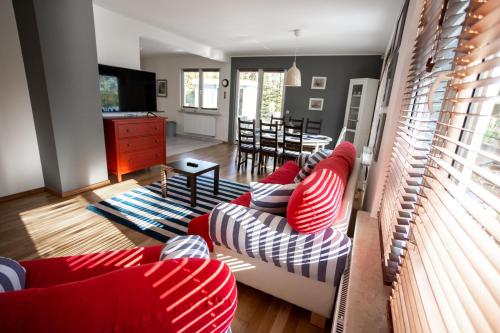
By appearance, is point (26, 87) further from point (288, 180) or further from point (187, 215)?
point (288, 180)

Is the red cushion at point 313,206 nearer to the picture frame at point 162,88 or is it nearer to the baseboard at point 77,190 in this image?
the baseboard at point 77,190

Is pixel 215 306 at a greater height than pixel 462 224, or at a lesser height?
lesser

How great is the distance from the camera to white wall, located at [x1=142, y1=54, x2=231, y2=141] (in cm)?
667

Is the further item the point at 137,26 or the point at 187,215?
the point at 137,26

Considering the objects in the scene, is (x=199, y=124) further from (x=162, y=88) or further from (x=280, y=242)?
(x=280, y=242)

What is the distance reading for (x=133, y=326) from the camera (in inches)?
17.9

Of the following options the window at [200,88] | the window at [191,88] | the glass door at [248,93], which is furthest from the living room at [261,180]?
the window at [191,88]

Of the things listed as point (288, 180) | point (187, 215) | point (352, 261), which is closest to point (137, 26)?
point (187, 215)

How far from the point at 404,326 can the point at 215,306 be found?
1.89ft

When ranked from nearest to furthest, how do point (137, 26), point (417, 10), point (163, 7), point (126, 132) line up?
point (417, 10) → point (163, 7) → point (126, 132) → point (137, 26)

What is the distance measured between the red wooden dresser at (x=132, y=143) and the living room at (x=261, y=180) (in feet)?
0.10

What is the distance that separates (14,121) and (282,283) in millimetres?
3320

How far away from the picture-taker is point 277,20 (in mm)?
3408

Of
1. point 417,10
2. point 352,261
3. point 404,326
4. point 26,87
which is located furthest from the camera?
point 26,87
